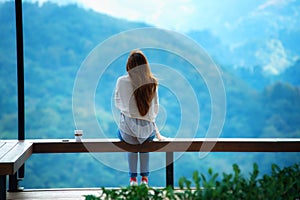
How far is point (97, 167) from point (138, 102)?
31.5 ft

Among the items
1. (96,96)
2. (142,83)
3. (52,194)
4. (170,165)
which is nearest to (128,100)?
(142,83)

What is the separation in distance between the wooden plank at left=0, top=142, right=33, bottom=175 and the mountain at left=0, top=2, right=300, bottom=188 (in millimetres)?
9083

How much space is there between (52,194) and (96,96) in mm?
9412

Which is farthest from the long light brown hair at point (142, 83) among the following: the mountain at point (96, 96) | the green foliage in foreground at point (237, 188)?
the mountain at point (96, 96)

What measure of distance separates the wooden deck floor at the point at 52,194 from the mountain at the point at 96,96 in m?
8.84

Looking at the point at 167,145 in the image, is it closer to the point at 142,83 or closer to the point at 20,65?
the point at 142,83

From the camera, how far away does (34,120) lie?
1388 centimetres

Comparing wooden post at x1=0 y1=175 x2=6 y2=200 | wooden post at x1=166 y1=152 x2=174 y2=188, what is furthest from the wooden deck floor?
wooden post at x1=166 y1=152 x2=174 y2=188

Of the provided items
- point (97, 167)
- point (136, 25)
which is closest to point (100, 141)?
point (97, 167)

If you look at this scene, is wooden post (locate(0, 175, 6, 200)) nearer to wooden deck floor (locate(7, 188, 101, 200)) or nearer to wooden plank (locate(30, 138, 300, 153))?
wooden deck floor (locate(7, 188, 101, 200))

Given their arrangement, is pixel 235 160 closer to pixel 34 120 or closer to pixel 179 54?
pixel 179 54

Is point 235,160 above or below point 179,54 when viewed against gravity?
below

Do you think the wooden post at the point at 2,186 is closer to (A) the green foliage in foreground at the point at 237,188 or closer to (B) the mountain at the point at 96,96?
(A) the green foliage in foreground at the point at 237,188

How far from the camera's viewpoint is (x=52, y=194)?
13.9 feet
